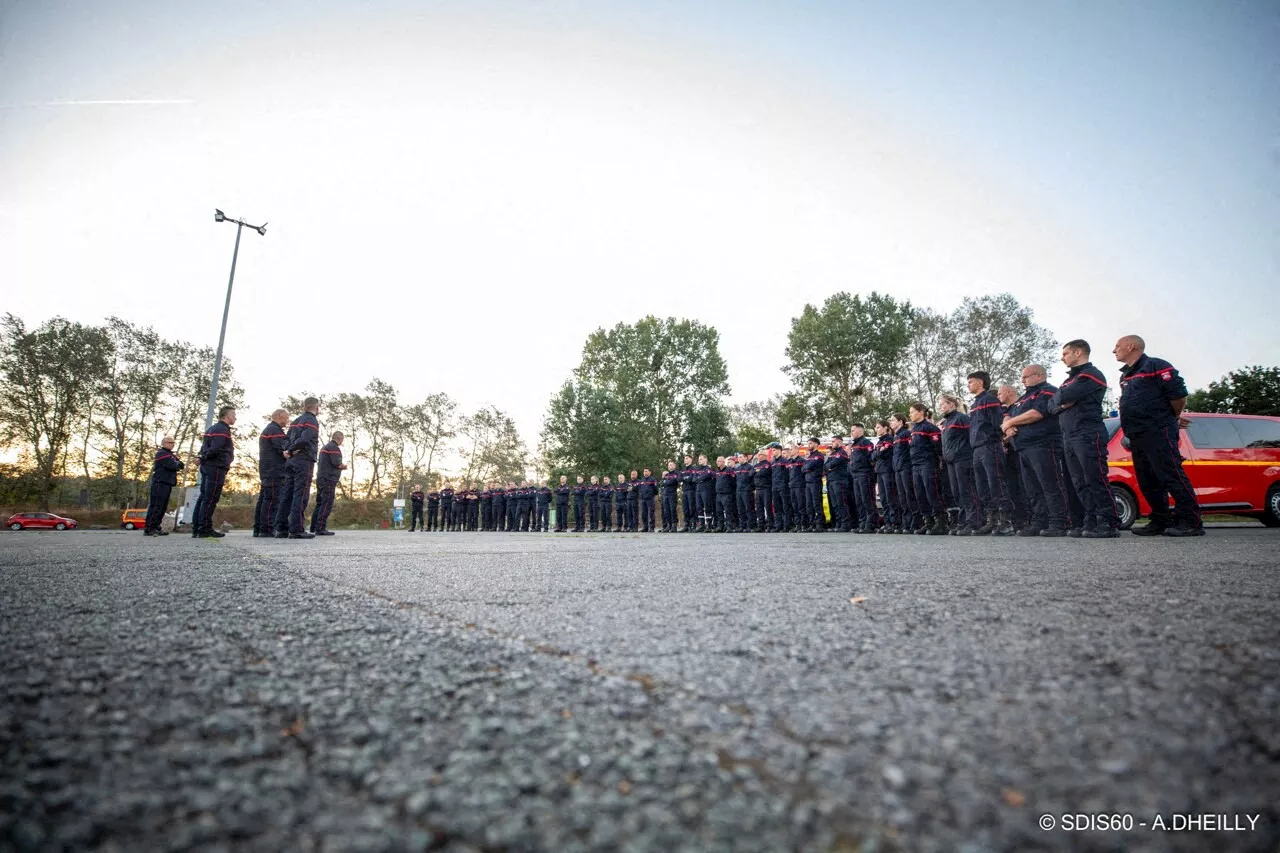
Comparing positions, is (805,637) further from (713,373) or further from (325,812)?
(713,373)

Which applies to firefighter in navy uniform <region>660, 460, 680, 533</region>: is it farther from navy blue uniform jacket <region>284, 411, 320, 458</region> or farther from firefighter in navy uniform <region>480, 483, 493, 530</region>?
navy blue uniform jacket <region>284, 411, 320, 458</region>

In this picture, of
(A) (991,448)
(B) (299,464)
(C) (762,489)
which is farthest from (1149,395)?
(B) (299,464)

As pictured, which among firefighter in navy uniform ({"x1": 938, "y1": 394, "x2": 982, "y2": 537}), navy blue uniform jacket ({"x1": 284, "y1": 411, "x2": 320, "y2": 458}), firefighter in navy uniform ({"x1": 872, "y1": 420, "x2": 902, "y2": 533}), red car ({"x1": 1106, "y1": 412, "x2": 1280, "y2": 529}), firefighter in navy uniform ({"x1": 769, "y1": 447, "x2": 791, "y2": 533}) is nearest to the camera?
firefighter in navy uniform ({"x1": 938, "y1": 394, "x2": 982, "y2": 537})

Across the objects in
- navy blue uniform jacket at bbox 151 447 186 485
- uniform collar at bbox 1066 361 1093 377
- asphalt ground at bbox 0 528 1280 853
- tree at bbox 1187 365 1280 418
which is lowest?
asphalt ground at bbox 0 528 1280 853

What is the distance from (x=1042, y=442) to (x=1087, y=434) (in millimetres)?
531

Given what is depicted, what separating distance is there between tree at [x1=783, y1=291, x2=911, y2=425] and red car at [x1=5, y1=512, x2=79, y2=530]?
40.6 m

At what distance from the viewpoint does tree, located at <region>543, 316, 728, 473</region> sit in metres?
33.3

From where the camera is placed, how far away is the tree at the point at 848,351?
34062mm

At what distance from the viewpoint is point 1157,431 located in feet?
18.4

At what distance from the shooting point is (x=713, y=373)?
39094 mm

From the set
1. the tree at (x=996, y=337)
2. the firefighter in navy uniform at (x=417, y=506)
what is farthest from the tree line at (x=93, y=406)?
the tree at (x=996, y=337)

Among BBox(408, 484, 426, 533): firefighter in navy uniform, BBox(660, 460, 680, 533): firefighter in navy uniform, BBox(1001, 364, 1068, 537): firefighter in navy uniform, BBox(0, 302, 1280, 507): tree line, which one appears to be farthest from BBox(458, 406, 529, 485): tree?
BBox(1001, 364, 1068, 537): firefighter in navy uniform

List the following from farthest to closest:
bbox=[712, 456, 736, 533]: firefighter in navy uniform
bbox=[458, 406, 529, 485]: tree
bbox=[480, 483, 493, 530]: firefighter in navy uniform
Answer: bbox=[458, 406, 529, 485]: tree
bbox=[480, 483, 493, 530]: firefighter in navy uniform
bbox=[712, 456, 736, 533]: firefighter in navy uniform

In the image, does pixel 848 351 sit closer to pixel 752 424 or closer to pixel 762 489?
pixel 752 424
